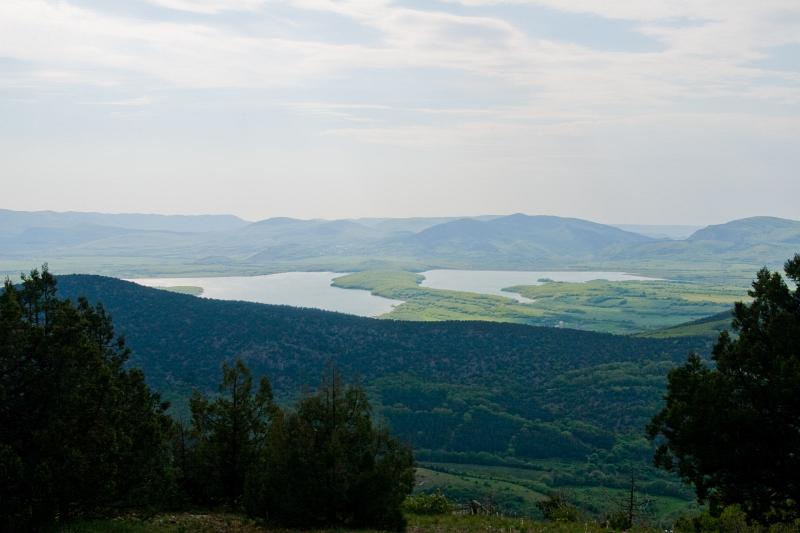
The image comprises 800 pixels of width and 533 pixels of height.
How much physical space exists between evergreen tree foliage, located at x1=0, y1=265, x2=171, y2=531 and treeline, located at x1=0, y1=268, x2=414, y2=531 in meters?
0.03

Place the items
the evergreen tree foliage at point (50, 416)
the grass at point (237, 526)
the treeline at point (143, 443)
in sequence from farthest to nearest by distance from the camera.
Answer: the grass at point (237, 526), the treeline at point (143, 443), the evergreen tree foliage at point (50, 416)

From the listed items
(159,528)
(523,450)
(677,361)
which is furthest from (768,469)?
(677,361)

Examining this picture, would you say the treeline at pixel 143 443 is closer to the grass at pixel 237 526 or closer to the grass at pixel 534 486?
the grass at pixel 237 526

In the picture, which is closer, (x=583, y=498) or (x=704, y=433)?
(x=704, y=433)

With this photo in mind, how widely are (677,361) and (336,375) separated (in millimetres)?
94293

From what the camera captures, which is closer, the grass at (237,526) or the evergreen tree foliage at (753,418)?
the evergreen tree foliage at (753,418)

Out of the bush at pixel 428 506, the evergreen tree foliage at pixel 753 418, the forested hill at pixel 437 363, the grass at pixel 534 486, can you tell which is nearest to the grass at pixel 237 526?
the bush at pixel 428 506

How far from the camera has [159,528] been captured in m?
21.7

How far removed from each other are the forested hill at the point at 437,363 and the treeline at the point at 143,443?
5537cm

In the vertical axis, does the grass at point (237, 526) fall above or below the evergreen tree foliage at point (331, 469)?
below

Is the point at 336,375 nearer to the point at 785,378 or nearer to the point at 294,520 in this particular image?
the point at 294,520

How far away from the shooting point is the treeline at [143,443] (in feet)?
58.5

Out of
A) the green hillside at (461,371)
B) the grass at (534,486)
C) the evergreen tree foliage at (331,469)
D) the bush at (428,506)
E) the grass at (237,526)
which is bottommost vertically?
the grass at (534,486)

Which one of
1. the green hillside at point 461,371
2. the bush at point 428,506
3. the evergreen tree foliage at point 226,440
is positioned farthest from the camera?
the green hillside at point 461,371
